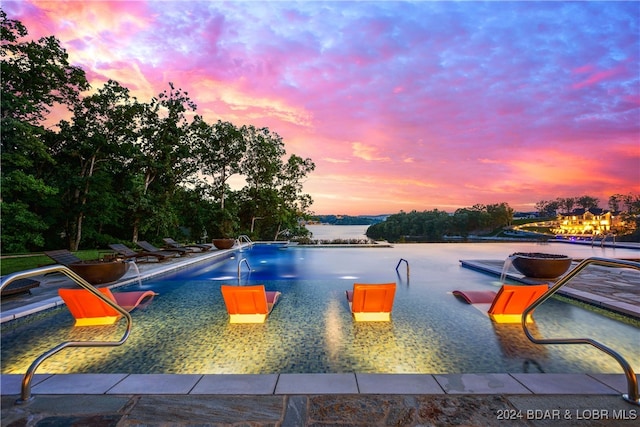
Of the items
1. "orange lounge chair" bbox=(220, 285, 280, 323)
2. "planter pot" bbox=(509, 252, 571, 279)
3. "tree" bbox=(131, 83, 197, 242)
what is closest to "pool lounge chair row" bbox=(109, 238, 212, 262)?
"tree" bbox=(131, 83, 197, 242)

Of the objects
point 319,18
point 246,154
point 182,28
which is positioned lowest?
point 246,154

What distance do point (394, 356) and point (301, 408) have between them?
6.92ft

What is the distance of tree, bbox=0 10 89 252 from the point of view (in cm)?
1348

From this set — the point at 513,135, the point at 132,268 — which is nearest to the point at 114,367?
the point at 132,268

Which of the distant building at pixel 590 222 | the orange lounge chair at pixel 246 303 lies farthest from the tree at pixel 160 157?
the distant building at pixel 590 222

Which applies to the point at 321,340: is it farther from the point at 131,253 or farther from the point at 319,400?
the point at 131,253

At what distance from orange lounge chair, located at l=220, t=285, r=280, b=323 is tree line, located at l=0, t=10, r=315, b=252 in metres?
14.0

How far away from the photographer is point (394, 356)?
444 centimetres

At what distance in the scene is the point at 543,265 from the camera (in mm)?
8797

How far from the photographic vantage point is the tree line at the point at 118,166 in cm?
1480

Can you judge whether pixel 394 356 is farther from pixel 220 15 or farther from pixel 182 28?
pixel 182 28

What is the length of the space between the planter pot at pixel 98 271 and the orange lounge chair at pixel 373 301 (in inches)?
280

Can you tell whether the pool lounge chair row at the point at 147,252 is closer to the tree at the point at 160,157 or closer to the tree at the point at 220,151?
the tree at the point at 160,157

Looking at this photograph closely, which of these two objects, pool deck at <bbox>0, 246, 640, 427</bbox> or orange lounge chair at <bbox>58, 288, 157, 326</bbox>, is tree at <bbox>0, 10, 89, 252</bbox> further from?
pool deck at <bbox>0, 246, 640, 427</bbox>
